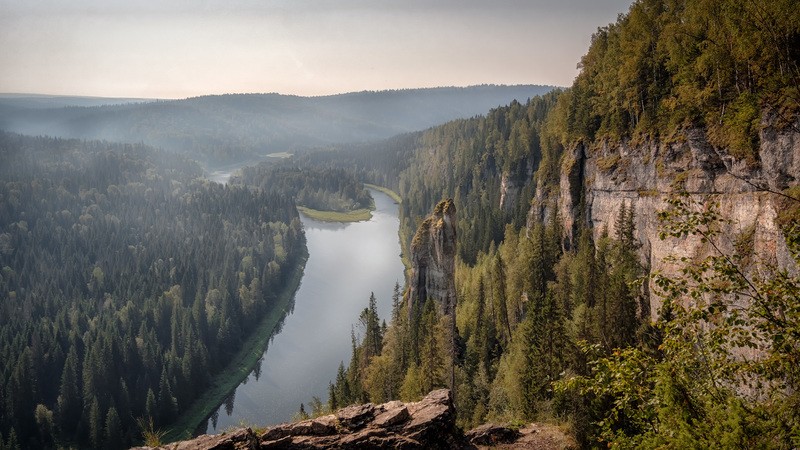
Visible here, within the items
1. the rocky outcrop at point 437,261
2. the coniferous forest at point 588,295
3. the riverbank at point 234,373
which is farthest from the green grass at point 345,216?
the rocky outcrop at point 437,261

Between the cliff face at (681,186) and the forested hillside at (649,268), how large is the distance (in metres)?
0.14

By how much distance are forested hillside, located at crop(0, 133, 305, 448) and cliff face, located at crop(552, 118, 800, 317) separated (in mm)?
48305

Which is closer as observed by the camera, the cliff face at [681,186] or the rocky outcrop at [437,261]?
the cliff face at [681,186]

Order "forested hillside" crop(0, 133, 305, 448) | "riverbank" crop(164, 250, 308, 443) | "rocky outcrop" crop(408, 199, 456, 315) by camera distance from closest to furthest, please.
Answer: "rocky outcrop" crop(408, 199, 456, 315), "riverbank" crop(164, 250, 308, 443), "forested hillside" crop(0, 133, 305, 448)

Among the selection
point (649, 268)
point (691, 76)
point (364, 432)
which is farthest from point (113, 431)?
point (691, 76)

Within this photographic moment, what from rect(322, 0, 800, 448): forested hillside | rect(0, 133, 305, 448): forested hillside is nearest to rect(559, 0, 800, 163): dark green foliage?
rect(322, 0, 800, 448): forested hillside

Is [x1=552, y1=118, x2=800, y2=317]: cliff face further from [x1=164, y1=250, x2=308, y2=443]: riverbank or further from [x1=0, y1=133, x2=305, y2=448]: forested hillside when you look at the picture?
[x1=0, y1=133, x2=305, y2=448]: forested hillside

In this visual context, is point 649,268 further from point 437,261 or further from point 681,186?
point 681,186

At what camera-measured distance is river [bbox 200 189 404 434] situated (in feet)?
220

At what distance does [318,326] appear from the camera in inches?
3538

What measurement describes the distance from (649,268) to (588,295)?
221 inches

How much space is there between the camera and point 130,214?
162500 millimetres

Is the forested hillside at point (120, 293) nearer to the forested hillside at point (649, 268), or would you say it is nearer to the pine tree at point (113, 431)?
the pine tree at point (113, 431)

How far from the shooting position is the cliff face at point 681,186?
28.2 m
